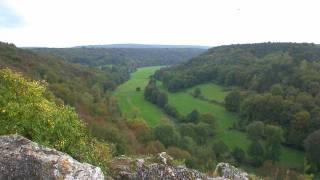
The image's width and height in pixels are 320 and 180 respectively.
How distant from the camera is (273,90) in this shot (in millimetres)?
121500

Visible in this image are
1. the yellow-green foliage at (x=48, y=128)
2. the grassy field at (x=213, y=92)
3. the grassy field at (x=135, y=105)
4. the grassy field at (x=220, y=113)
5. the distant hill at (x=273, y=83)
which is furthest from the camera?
the grassy field at (x=213, y=92)

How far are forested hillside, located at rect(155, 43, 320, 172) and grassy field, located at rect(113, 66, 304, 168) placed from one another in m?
2.68

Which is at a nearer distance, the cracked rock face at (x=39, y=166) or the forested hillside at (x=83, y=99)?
the cracked rock face at (x=39, y=166)

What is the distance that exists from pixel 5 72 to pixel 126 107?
109467mm

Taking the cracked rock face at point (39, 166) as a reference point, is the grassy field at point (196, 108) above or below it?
below

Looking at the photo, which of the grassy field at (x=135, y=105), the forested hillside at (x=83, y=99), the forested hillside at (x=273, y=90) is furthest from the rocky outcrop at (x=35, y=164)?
the grassy field at (x=135, y=105)

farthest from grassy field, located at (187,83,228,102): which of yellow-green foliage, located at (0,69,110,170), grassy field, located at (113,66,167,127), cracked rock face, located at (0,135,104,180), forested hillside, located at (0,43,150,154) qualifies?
cracked rock face, located at (0,135,104,180)

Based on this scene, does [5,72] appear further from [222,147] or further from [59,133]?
[222,147]

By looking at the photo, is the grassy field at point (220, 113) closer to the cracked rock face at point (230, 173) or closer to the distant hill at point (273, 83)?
the distant hill at point (273, 83)

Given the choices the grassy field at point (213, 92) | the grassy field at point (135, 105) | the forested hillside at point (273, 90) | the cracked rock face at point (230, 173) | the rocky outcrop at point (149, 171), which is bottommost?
the grassy field at point (135, 105)

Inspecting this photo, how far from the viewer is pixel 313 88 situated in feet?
368

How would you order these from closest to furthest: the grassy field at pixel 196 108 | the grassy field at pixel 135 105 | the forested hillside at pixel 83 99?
the forested hillside at pixel 83 99 → the grassy field at pixel 196 108 → the grassy field at pixel 135 105

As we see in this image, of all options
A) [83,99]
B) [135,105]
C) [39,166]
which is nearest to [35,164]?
[39,166]

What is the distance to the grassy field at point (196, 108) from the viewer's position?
9678 cm
